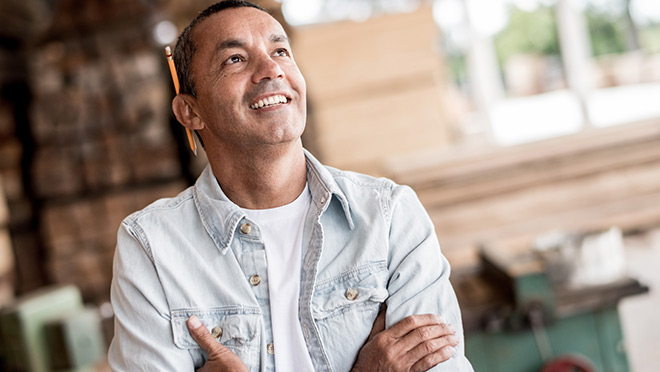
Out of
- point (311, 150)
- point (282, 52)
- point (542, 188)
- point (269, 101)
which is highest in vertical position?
point (282, 52)

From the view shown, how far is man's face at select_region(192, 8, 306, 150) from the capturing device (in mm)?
1476

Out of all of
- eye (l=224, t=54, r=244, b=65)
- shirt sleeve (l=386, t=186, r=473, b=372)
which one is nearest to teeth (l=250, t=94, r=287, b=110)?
eye (l=224, t=54, r=244, b=65)

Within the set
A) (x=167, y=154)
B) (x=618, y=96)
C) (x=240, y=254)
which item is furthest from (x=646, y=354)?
(x=618, y=96)

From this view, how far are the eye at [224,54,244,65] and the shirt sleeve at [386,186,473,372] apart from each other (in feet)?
1.54

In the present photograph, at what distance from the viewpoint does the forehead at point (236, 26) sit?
5.02 ft

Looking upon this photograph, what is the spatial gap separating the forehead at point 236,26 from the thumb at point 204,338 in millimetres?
617

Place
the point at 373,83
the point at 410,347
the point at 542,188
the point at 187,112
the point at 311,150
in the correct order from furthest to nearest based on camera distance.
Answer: the point at 373,83
the point at 542,188
the point at 311,150
the point at 187,112
the point at 410,347

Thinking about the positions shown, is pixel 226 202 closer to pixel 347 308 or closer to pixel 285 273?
pixel 285 273

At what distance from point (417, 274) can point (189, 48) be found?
0.75 metres

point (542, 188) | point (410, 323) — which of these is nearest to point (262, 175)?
point (410, 323)

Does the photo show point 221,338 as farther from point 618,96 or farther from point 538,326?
point 618,96

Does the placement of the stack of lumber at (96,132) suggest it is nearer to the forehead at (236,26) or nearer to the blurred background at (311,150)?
the blurred background at (311,150)

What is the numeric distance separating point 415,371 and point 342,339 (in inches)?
6.7

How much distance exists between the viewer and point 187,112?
165 centimetres
